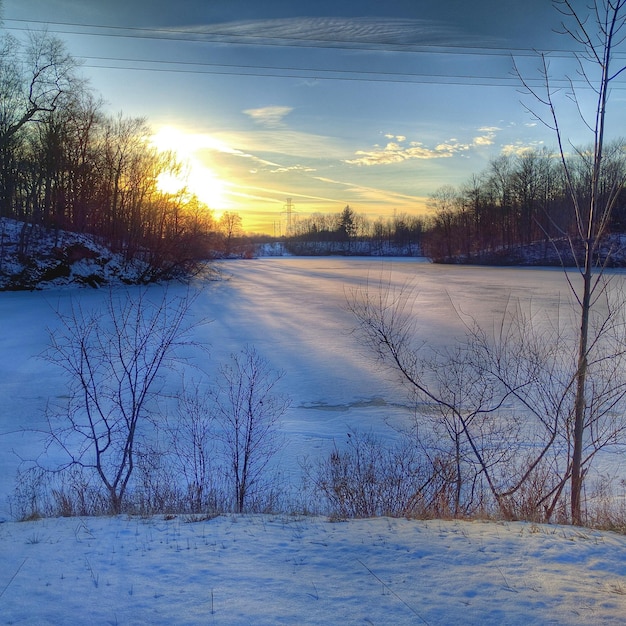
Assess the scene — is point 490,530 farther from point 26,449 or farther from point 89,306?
point 89,306

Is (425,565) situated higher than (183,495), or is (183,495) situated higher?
(425,565)

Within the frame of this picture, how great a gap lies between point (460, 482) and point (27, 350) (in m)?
11.0

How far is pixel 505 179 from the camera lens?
63406mm

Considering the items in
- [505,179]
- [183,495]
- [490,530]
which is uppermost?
[505,179]

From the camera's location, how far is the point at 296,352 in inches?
482

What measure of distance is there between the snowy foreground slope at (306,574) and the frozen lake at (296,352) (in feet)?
9.79

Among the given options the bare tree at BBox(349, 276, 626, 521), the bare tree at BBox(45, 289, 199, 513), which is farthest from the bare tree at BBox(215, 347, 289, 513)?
the bare tree at BBox(349, 276, 626, 521)

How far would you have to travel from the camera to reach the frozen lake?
7786 mm

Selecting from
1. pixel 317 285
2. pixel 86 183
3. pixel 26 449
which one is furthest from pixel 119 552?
pixel 86 183

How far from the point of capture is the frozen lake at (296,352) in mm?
7786

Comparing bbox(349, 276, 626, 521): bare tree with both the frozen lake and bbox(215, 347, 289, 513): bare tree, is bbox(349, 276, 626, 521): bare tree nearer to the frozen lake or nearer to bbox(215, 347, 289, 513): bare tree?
the frozen lake

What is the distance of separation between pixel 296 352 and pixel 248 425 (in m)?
5.34

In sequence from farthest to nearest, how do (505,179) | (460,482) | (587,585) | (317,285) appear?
(505,179) < (317,285) < (460,482) < (587,585)

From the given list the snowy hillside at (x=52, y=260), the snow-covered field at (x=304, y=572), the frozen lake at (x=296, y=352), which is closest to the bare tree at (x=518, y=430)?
the frozen lake at (x=296, y=352)
